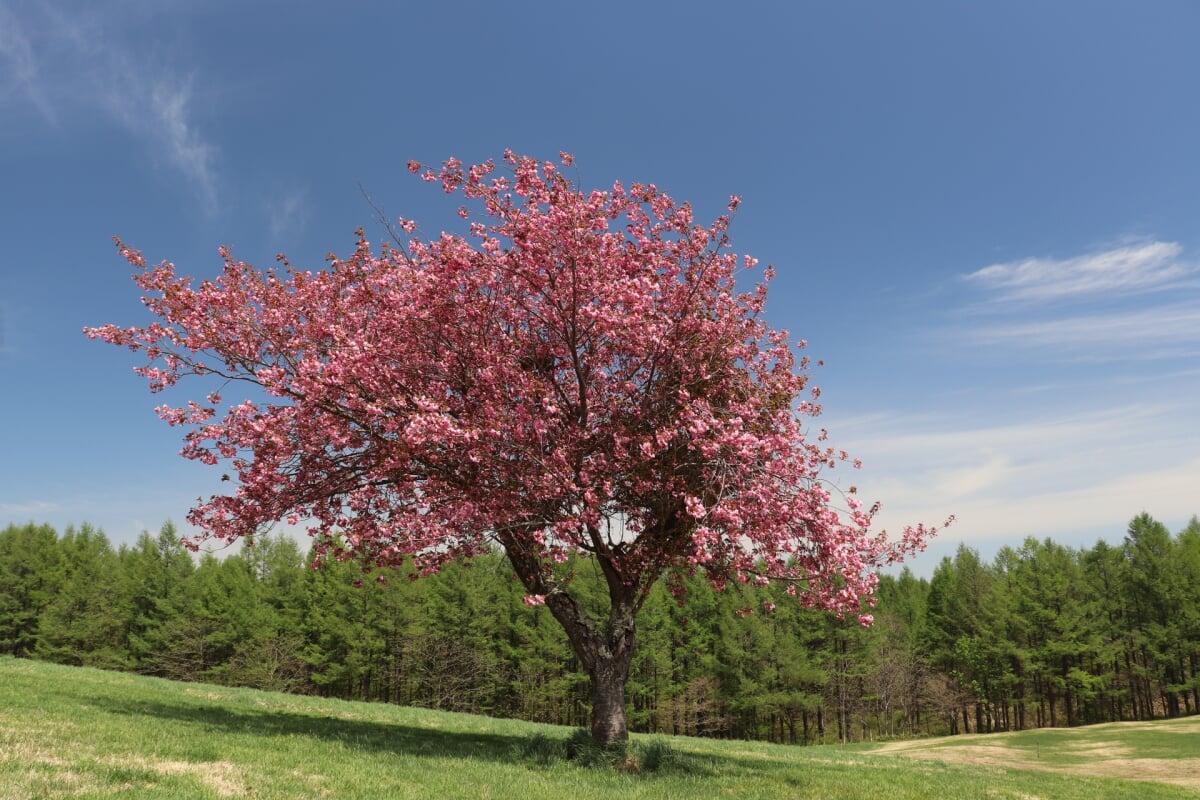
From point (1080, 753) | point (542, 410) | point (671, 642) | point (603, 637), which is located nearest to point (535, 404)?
point (542, 410)

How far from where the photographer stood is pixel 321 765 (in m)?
11.3

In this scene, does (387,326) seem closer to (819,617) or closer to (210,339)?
(210,339)

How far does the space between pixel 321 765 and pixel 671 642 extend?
182 ft

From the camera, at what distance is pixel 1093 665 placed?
66.7 metres

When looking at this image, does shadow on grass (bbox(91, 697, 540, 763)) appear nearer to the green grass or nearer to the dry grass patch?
the green grass

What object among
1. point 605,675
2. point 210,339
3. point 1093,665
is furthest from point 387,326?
point 1093,665

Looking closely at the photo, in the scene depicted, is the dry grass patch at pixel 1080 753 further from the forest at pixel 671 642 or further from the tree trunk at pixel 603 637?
the tree trunk at pixel 603 637

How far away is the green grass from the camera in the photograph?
369 inches

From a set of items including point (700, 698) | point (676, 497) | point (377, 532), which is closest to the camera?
point (676, 497)

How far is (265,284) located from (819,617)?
193ft

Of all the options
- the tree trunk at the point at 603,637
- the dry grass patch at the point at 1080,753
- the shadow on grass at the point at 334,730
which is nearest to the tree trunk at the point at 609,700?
the tree trunk at the point at 603,637

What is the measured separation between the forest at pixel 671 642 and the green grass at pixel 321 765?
43.6 meters

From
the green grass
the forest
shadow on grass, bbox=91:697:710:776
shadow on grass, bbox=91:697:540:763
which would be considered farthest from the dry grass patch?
shadow on grass, bbox=91:697:540:763

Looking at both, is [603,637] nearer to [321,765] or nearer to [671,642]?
[321,765]
